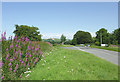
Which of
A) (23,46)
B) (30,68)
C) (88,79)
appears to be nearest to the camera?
(88,79)

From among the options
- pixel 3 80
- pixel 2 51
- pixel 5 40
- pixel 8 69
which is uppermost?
pixel 5 40

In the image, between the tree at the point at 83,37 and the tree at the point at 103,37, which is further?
the tree at the point at 83,37

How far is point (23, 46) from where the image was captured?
698 cm

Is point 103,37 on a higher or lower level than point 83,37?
lower

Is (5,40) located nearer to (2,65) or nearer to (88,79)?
(2,65)

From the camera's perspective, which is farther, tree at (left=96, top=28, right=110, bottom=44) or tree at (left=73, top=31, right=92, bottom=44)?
tree at (left=73, top=31, right=92, bottom=44)

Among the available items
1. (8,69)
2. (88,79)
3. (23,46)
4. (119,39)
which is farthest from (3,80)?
(119,39)

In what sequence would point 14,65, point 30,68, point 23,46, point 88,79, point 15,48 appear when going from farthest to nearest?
point 23,46 → point 30,68 → point 15,48 → point 14,65 → point 88,79

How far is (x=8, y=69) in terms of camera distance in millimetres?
4699

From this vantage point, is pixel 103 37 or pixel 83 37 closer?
pixel 103 37

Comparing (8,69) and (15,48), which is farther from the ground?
(15,48)

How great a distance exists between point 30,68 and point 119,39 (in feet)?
176

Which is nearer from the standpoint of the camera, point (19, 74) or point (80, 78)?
point (80, 78)

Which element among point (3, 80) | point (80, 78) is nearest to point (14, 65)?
point (3, 80)
